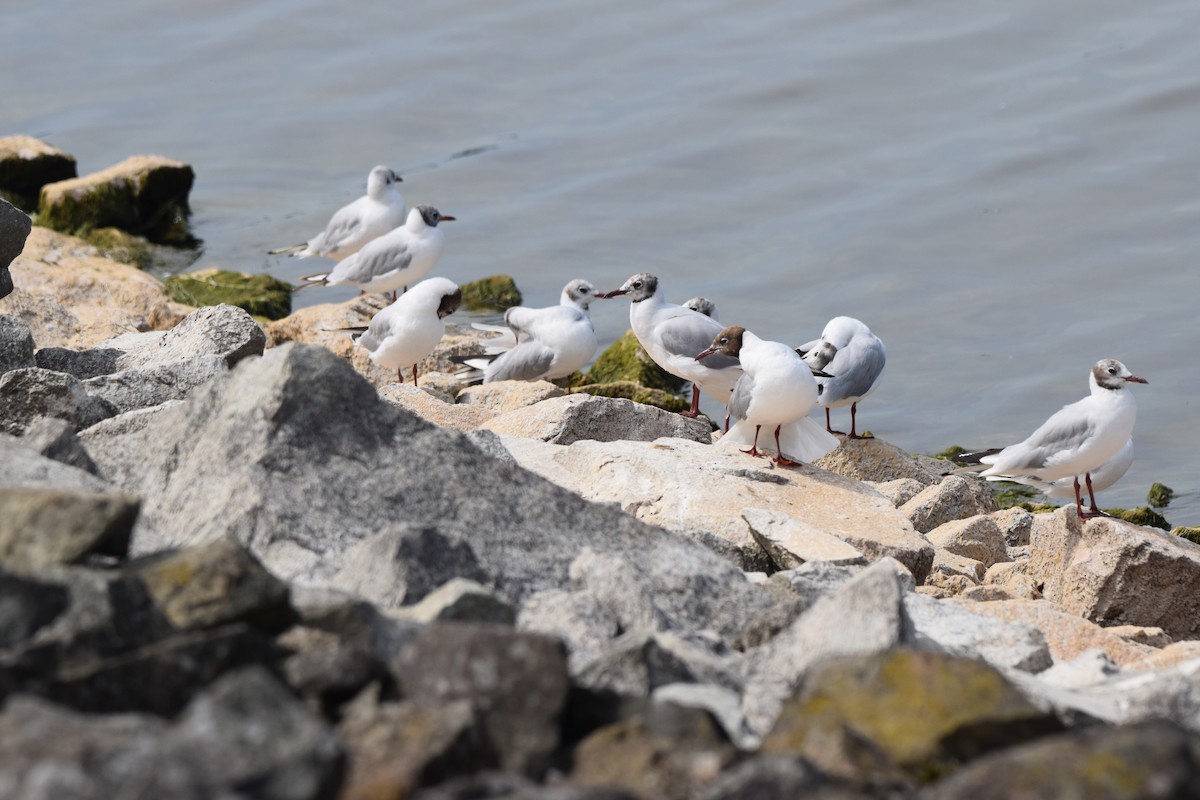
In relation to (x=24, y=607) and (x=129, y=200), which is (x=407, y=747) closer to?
(x=24, y=607)

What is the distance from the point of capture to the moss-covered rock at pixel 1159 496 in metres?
11.1

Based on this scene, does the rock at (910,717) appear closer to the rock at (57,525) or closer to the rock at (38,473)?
the rock at (57,525)

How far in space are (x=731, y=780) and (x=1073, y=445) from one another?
6.45 meters

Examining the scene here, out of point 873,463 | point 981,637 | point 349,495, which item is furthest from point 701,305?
point 349,495

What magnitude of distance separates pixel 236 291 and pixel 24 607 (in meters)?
13.0

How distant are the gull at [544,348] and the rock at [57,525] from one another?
25.7 feet

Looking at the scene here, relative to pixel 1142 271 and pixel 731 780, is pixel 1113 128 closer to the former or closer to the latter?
pixel 1142 271

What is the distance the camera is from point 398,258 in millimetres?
14758

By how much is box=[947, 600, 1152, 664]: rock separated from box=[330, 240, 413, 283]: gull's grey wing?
9834 mm

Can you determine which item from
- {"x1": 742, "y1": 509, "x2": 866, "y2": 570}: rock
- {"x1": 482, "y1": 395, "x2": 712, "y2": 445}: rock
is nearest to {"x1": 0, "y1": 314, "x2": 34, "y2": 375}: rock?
{"x1": 482, "y1": 395, "x2": 712, "y2": 445}: rock

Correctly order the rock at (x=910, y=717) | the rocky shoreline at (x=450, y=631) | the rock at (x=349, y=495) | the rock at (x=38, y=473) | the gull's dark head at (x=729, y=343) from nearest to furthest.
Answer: the rocky shoreline at (x=450, y=631)
the rock at (x=910, y=717)
the rock at (x=38, y=473)
the rock at (x=349, y=495)
the gull's dark head at (x=729, y=343)

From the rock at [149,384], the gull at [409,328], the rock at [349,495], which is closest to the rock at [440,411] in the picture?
the rock at [149,384]

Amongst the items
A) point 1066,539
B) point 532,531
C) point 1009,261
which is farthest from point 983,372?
point 532,531

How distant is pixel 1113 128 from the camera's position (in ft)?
59.0
